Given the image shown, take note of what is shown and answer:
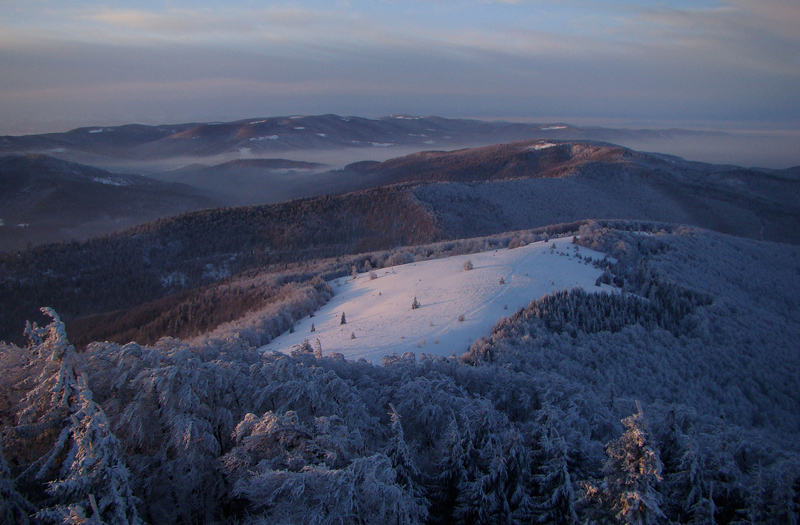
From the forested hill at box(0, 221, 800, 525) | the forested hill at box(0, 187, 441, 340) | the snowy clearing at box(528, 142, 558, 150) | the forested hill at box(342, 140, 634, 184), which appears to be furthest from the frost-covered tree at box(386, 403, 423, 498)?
the snowy clearing at box(528, 142, 558, 150)

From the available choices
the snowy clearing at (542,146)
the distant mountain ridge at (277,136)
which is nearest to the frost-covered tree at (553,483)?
the snowy clearing at (542,146)

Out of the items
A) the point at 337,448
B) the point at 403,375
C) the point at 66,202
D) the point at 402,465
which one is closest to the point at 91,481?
the point at 337,448

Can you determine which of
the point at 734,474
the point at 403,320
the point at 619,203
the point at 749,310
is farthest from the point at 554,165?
the point at 734,474

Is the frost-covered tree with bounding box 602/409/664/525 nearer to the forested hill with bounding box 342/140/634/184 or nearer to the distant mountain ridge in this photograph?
the forested hill with bounding box 342/140/634/184

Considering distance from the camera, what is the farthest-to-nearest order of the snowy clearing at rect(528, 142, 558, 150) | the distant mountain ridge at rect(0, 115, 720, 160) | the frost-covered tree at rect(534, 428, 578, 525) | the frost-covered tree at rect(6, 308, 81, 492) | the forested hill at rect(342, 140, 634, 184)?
the distant mountain ridge at rect(0, 115, 720, 160) < the snowy clearing at rect(528, 142, 558, 150) < the forested hill at rect(342, 140, 634, 184) < the frost-covered tree at rect(534, 428, 578, 525) < the frost-covered tree at rect(6, 308, 81, 492)

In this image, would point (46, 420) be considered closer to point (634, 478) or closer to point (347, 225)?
point (634, 478)

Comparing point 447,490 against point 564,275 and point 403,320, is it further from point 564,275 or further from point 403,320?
point 564,275

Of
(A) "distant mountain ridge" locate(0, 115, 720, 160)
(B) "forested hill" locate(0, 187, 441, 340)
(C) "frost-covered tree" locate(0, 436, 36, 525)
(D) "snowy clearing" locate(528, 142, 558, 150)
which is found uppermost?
(A) "distant mountain ridge" locate(0, 115, 720, 160)
